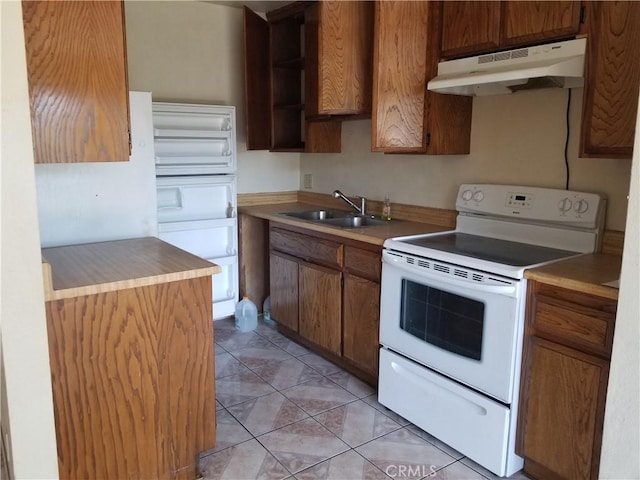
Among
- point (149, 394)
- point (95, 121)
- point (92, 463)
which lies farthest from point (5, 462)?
point (95, 121)

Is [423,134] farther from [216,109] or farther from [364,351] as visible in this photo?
[216,109]

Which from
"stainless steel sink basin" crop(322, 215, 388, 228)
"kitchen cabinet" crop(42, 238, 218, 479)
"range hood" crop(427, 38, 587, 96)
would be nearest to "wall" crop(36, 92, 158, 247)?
"kitchen cabinet" crop(42, 238, 218, 479)

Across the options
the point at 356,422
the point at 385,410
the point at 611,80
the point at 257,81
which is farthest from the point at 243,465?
the point at 257,81

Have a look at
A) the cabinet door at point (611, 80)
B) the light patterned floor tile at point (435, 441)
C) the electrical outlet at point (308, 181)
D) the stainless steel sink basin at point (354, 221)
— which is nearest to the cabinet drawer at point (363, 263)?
the stainless steel sink basin at point (354, 221)

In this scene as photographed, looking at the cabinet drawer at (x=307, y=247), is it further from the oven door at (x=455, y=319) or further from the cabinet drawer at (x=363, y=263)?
the oven door at (x=455, y=319)

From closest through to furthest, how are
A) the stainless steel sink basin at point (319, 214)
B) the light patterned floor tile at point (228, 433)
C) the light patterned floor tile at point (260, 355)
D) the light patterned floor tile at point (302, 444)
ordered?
the light patterned floor tile at point (302, 444)
the light patterned floor tile at point (228, 433)
the light patterned floor tile at point (260, 355)
the stainless steel sink basin at point (319, 214)

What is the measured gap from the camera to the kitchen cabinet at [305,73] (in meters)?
2.84

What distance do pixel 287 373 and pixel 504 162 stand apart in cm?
169

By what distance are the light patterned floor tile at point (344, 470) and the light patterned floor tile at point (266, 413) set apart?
1.17 ft

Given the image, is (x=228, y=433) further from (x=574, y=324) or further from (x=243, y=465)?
(x=574, y=324)

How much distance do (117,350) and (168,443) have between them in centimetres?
45

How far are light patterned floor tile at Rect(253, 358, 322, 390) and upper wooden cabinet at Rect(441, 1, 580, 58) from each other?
1.89 meters

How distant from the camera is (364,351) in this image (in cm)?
275

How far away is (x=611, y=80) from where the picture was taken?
1878 millimetres
